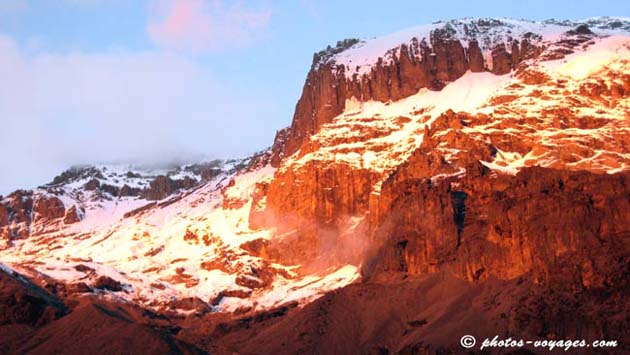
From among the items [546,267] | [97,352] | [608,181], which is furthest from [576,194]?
[97,352]

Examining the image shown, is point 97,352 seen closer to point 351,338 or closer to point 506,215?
→ point 351,338

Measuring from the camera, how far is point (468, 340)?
170 m

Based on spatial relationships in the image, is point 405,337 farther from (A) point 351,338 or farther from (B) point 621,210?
(B) point 621,210

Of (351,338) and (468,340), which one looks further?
(351,338)

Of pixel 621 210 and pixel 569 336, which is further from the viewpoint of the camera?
pixel 621 210

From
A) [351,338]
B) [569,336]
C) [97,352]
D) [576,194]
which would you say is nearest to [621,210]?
[576,194]

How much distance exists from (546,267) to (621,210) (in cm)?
1858

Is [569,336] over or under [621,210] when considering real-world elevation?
under

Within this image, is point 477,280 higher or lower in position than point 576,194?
lower

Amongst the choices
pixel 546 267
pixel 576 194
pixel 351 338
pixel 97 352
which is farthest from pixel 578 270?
pixel 97 352

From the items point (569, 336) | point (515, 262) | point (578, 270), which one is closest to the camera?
Result: point (569, 336)

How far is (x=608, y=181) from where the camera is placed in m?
196

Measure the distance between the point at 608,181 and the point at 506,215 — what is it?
20.4 m

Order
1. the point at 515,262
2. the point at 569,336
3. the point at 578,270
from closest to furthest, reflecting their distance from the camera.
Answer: the point at 569,336
the point at 578,270
the point at 515,262
